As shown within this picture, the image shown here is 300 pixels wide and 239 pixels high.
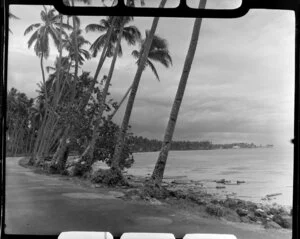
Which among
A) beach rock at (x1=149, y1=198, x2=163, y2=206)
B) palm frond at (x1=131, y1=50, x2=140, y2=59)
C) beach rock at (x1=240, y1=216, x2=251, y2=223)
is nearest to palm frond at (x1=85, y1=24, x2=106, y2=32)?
palm frond at (x1=131, y1=50, x2=140, y2=59)

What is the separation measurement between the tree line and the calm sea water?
0.43 ft

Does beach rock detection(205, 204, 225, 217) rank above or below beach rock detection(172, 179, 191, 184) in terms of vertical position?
below

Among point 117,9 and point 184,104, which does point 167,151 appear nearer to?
point 184,104

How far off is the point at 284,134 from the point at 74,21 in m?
2.05

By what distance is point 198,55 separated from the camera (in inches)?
125

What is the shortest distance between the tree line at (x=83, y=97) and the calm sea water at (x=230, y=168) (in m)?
0.13

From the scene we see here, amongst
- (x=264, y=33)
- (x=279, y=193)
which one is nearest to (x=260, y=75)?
(x=264, y=33)

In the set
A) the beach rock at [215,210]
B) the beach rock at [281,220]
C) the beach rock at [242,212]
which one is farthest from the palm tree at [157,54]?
the beach rock at [281,220]

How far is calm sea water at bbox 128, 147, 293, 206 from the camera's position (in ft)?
10.0

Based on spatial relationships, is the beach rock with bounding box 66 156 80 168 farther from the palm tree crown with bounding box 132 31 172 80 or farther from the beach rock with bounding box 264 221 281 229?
the beach rock with bounding box 264 221 281 229

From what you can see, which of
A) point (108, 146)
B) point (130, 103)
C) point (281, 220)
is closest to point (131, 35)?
point (130, 103)

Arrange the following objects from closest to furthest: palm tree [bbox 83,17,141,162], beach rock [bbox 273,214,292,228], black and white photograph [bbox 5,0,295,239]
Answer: beach rock [bbox 273,214,292,228]
black and white photograph [bbox 5,0,295,239]
palm tree [bbox 83,17,141,162]

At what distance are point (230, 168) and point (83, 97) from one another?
63.9 inches

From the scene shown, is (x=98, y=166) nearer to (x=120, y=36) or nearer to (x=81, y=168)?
(x=81, y=168)
